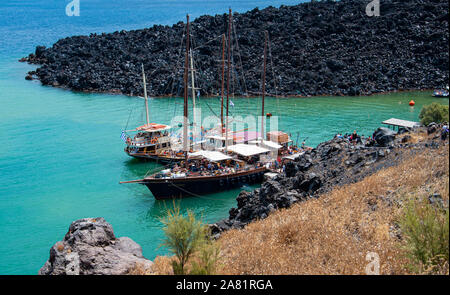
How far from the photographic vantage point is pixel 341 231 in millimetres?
14023

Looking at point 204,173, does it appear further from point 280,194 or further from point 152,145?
point 280,194

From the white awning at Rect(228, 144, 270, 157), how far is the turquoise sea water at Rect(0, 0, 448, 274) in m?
3.74

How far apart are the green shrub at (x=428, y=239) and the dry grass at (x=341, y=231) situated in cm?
113

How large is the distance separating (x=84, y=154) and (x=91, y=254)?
32.0m

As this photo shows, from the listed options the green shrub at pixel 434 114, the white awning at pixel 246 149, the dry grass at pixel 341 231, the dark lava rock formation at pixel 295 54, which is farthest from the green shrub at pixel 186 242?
the dark lava rock formation at pixel 295 54

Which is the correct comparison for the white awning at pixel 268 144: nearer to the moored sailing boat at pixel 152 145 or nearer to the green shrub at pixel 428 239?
the moored sailing boat at pixel 152 145

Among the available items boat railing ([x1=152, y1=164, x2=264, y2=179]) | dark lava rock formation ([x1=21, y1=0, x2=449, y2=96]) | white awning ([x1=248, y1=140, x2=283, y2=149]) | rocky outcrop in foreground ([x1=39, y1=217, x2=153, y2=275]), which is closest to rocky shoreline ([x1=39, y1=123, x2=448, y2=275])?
rocky outcrop in foreground ([x1=39, y1=217, x2=153, y2=275])

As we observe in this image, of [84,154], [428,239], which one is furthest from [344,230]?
[84,154]

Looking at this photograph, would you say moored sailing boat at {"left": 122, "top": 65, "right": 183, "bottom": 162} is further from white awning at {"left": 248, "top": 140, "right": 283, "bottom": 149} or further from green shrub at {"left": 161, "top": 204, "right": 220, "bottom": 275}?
green shrub at {"left": 161, "top": 204, "right": 220, "bottom": 275}

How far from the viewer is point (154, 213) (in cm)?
3002

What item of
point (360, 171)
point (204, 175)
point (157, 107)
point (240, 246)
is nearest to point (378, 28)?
point (157, 107)

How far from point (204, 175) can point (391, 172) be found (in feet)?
56.7
